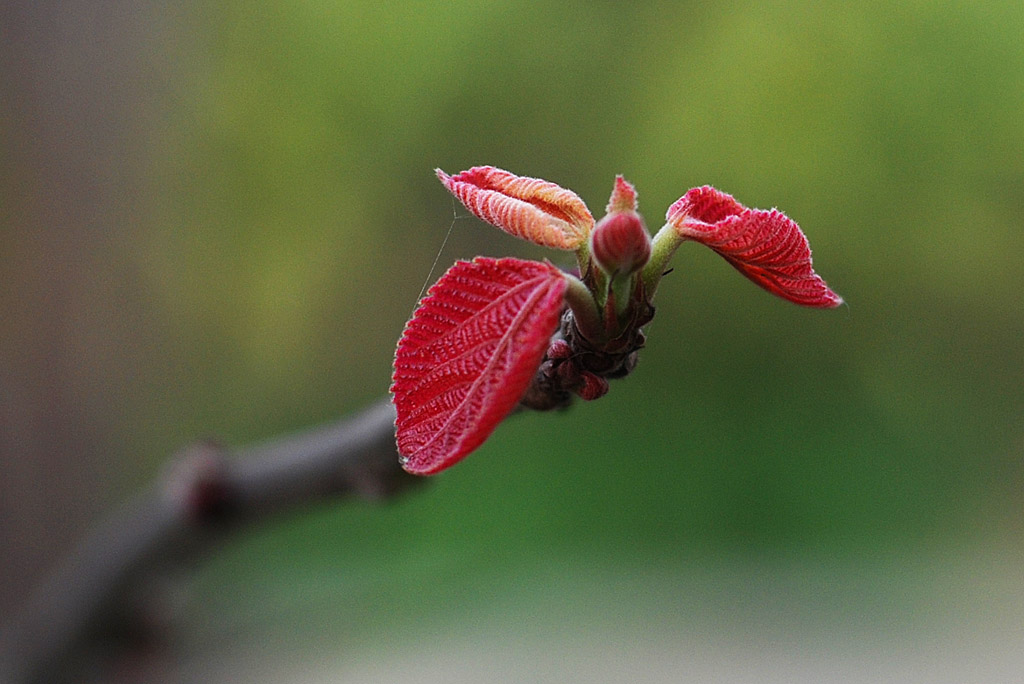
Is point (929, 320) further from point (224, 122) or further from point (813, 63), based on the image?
point (224, 122)

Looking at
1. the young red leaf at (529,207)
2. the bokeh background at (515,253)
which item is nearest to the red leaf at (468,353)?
the young red leaf at (529,207)

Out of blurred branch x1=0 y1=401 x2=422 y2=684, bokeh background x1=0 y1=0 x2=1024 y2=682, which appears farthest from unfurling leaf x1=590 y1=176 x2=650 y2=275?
bokeh background x1=0 y1=0 x2=1024 y2=682

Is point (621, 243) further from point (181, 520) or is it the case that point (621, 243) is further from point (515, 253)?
point (515, 253)

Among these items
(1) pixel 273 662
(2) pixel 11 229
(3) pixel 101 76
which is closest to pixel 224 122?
(3) pixel 101 76

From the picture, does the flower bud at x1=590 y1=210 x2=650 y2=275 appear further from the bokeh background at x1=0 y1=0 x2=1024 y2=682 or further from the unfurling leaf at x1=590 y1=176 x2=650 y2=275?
the bokeh background at x1=0 y1=0 x2=1024 y2=682

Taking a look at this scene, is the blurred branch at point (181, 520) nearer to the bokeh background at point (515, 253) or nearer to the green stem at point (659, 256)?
the green stem at point (659, 256)

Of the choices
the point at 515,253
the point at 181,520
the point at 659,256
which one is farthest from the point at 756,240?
the point at 515,253
